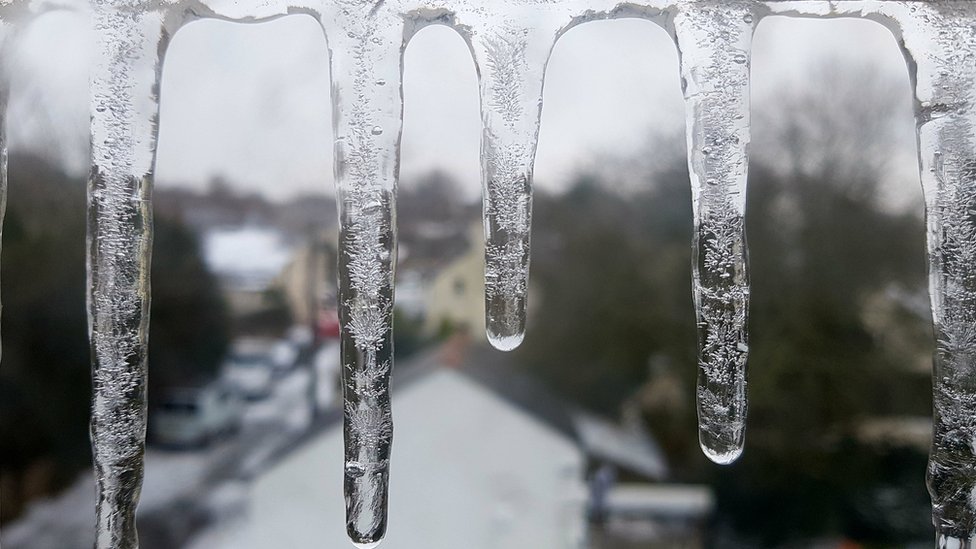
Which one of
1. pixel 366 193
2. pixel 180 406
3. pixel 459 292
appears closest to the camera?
pixel 366 193

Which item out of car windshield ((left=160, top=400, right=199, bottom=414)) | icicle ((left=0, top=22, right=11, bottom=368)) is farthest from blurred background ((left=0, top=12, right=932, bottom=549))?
icicle ((left=0, top=22, right=11, bottom=368))

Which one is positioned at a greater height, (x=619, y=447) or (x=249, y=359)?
(x=249, y=359)

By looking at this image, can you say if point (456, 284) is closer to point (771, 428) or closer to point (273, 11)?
point (771, 428)

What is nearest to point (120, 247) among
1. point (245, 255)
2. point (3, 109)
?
point (3, 109)

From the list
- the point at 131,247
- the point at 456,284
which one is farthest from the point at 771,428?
the point at 131,247

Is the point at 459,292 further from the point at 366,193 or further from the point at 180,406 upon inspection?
the point at 366,193

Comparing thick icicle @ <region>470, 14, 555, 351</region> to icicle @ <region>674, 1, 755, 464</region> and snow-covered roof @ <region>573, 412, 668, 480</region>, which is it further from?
snow-covered roof @ <region>573, 412, 668, 480</region>

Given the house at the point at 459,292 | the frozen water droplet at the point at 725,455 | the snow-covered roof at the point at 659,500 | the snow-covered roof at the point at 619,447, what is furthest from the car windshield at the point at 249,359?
the frozen water droplet at the point at 725,455
